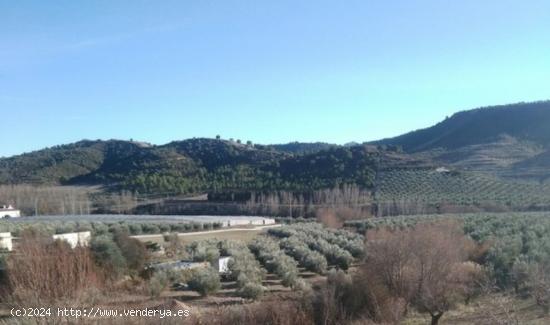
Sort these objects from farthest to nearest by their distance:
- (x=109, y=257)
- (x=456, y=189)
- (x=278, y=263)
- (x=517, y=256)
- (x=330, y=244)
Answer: (x=456, y=189), (x=330, y=244), (x=278, y=263), (x=517, y=256), (x=109, y=257)

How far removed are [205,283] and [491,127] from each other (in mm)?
107840

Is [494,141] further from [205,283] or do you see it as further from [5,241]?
[205,283]

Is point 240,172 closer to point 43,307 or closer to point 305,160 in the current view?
point 305,160

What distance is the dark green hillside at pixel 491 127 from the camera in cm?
11000

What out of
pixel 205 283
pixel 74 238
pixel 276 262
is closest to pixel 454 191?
pixel 276 262

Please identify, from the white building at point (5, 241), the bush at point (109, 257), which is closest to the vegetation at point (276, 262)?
the bush at point (109, 257)

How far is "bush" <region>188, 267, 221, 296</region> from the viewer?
21.9 metres

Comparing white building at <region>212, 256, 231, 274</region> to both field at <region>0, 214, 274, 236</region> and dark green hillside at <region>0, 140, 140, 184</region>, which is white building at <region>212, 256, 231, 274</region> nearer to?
field at <region>0, 214, 274, 236</region>

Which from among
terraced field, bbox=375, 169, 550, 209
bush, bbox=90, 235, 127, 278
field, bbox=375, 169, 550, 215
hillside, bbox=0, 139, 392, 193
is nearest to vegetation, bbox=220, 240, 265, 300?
bush, bbox=90, 235, 127, 278

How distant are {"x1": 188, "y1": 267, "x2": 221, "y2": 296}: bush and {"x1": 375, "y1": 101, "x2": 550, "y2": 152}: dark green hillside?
295ft

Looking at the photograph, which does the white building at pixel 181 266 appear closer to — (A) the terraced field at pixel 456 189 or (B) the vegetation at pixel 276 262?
(B) the vegetation at pixel 276 262

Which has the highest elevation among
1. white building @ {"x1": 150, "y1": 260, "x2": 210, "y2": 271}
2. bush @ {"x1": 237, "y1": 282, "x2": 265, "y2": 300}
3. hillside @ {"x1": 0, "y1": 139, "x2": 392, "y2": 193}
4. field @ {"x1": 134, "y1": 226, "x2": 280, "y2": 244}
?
hillside @ {"x1": 0, "y1": 139, "x2": 392, "y2": 193}

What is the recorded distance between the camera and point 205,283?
21.8 metres

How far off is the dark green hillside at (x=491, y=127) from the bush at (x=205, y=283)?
295 ft
